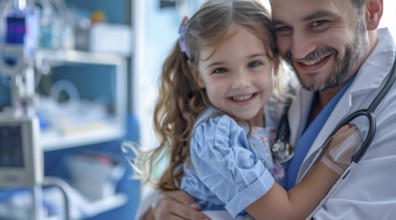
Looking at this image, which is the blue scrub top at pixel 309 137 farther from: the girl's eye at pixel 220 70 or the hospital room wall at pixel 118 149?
the hospital room wall at pixel 118 149

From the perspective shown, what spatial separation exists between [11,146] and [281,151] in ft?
3.33

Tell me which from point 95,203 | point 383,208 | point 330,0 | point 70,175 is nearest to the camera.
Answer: point 383,208

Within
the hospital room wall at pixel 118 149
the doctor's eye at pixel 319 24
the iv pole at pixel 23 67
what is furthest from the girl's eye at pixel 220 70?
the hospital room wall at pixel 118 149

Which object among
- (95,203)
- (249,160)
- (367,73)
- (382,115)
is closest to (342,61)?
(367,73)

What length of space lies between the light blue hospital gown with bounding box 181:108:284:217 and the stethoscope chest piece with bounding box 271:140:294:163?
3cm

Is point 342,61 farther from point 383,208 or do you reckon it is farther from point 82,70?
point 82,70

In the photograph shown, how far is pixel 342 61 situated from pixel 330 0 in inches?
6.5

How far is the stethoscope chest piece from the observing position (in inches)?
44.3

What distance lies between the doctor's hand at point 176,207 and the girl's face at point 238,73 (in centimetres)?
30

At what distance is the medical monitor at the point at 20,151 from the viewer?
1.44 m

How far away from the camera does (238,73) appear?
1035 millimetres

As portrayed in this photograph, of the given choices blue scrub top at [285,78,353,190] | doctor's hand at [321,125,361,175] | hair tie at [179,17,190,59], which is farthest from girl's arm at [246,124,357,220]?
hair tie at [179,17,190,59]

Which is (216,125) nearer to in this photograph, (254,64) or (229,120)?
(229,120)

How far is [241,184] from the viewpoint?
92 centimetres
